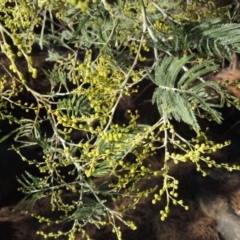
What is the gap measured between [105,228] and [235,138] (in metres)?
1.81

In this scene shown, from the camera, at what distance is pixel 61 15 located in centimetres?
270

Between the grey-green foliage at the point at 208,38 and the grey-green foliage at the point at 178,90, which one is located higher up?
the grey-green foliage at the point at 208,38

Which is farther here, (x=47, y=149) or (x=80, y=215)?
(x=47, y=149)

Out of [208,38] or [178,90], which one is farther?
[208,38]

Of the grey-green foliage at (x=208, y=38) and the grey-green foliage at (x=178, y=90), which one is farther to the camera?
the grey-green foliage at (x=208, y=38)

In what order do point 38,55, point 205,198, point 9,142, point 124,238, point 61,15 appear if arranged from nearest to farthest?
point 61,15 → point 124,238 → point 205,198 → point 9,142 → point 38,55

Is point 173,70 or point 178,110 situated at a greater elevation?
point 173,70

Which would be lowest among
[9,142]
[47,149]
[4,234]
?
[4,234]

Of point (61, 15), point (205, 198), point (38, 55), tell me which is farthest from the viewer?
point (38, 55)

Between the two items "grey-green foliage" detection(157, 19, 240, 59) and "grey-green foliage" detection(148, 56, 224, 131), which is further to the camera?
"grey-green foliage" detection(157, 19, 240, 59)

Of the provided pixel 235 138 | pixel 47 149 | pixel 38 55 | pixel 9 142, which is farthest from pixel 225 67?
pixel 47 149

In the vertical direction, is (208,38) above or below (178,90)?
above

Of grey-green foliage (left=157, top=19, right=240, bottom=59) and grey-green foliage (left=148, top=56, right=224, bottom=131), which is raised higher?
grey-green foliage (left=157, top=19, right=240, bottom=59)

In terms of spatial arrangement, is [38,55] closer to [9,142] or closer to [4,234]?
[9,142]
